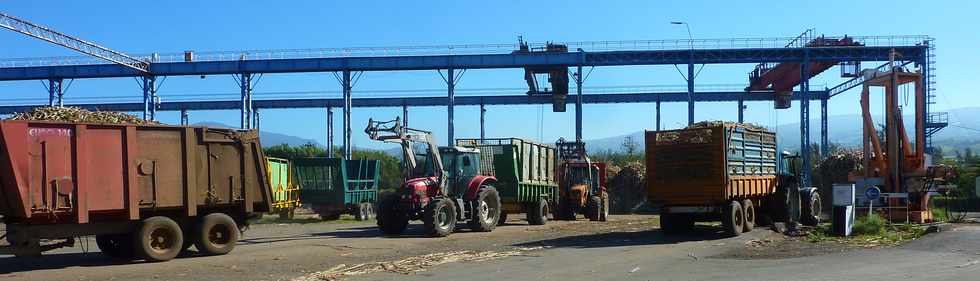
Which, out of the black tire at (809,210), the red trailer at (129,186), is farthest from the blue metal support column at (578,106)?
the red trailer at (129,186)

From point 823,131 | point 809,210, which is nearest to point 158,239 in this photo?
point 809,210

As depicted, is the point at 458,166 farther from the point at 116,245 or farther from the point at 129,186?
the point at 129,186

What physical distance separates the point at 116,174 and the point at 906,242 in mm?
15226

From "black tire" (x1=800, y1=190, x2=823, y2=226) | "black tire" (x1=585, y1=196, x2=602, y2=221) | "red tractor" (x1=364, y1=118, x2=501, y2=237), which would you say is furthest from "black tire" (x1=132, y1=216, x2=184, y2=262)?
"black tire" (x1=585, y1=196, x2=602, y2=221)

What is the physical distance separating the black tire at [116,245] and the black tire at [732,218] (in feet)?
41.5

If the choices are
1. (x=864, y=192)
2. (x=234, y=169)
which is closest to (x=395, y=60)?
(x=864, y=192)

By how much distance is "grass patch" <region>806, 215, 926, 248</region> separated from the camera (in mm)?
17750

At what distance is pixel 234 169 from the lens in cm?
1586

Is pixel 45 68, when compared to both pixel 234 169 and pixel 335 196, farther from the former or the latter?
pixel 234 169

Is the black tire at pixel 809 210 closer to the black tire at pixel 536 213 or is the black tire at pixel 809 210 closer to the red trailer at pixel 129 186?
the black tire at pixel 536 213

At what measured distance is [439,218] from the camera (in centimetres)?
2050

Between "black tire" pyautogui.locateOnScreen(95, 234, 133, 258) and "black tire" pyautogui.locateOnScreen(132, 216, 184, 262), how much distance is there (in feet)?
1.82

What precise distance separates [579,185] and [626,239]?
10.3 meters

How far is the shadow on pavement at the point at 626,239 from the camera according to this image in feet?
59.7
